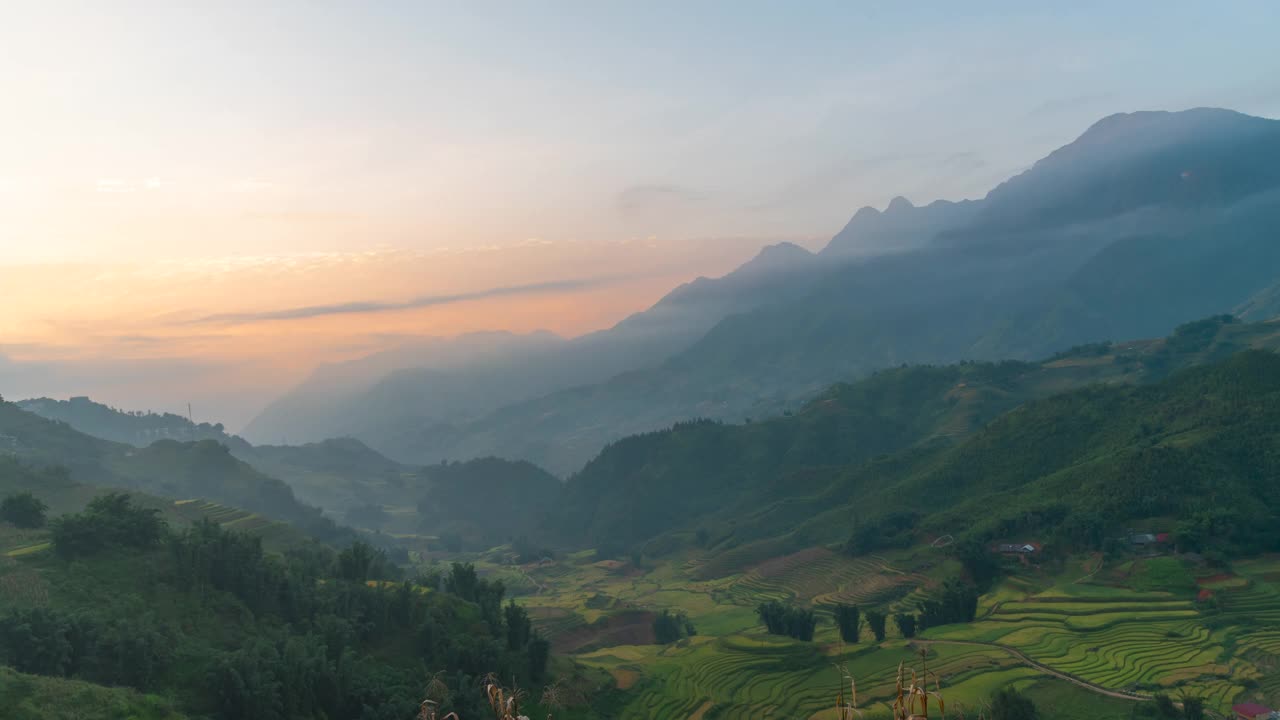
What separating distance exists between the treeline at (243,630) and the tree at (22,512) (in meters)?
8.51

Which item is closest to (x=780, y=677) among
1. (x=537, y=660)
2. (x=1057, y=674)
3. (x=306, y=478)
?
(x=537, y=660)

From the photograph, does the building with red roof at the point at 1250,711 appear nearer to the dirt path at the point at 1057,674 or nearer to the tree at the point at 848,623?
the dirt path at the point at 1057,674

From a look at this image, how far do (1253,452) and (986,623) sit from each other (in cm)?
3105

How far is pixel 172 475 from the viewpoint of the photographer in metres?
118

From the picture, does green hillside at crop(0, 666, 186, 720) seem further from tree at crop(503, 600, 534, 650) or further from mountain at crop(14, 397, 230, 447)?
mountain at crop(14, 397, 230, 447)

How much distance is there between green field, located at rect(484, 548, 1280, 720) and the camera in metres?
37.5

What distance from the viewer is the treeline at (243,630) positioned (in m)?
26.2

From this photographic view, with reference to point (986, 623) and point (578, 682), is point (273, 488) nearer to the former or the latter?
point (578, 682)

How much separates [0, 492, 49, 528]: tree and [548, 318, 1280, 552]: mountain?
70646mm

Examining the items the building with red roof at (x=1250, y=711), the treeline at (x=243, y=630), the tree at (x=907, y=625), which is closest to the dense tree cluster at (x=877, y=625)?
the tree at (x=907, y=625)

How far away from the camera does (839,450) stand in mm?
133500

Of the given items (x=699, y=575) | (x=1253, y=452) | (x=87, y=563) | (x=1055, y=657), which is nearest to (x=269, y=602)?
(x=87, y=563)

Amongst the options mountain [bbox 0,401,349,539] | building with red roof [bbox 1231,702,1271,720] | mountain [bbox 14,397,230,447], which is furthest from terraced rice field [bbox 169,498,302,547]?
mountain [bbox 14,397,230,447]

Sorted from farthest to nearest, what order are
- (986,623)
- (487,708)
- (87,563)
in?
(986,623), (87,563), (487,708)
